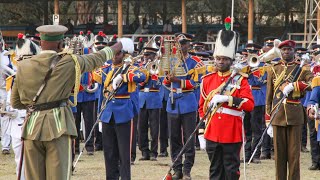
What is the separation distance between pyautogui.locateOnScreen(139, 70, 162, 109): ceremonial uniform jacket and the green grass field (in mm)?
1097

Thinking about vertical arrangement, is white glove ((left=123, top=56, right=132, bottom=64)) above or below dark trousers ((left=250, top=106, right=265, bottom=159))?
above

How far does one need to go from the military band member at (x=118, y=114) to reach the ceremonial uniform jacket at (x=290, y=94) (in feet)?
5.88

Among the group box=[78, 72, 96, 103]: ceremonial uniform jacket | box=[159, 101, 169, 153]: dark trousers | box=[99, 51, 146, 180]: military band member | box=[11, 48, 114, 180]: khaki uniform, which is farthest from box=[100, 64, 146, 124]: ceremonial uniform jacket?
box=[159, 101, 169, 153]: dark trousers

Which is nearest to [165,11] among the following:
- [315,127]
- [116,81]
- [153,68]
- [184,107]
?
[315,127]

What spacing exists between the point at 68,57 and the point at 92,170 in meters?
5.70

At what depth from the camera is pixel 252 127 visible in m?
15.3

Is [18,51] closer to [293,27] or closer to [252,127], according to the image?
[252,127]

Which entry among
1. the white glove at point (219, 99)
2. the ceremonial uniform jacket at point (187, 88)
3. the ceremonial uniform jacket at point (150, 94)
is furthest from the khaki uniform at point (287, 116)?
the ceremonial uniform jacket at point (150, 94)

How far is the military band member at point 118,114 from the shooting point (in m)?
11.0

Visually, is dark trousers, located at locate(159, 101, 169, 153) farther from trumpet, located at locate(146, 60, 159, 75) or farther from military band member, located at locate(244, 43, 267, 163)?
trumpet, located at locate(146, 60, 159, 75)

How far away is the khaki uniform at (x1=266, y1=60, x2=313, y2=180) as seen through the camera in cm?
1091

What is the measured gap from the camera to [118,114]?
36.5ft

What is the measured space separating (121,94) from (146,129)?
4.49 meters

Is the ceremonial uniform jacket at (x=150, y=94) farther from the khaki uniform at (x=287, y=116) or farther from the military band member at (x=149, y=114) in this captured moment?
the khaki uniform at (x=287, y=116)
